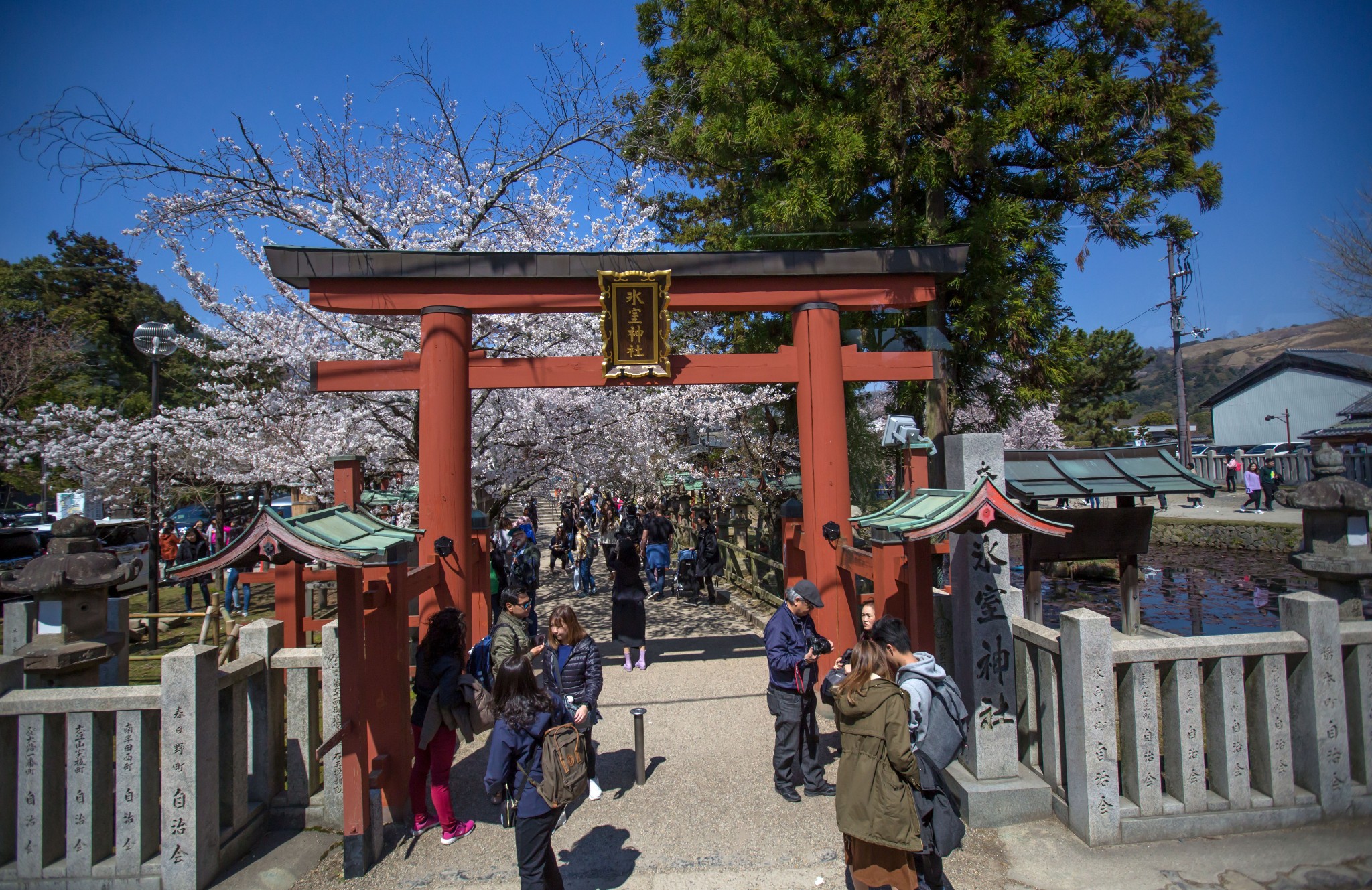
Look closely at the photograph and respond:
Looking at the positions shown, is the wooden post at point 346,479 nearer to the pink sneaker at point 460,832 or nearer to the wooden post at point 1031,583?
the pink sneaker at point 460,832

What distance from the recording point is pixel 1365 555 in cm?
521

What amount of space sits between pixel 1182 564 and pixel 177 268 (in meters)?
24.7

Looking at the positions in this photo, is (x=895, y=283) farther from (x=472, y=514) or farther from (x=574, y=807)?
(x=574, y=807)

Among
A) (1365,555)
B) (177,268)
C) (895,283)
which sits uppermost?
(177,268)

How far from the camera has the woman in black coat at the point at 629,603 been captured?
9031 mm

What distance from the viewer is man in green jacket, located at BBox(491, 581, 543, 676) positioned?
5477 mm

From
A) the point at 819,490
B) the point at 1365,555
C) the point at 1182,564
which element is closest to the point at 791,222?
the point at 819,490

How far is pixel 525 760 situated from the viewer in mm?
3734

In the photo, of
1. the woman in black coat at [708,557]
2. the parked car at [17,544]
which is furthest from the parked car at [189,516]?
the woman in black coat at [708,557]

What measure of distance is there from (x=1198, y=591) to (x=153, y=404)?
70.9 feet

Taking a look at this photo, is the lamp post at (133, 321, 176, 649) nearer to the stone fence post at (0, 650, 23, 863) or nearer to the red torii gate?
the red torii gate

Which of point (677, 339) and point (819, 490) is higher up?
point (677, 339)

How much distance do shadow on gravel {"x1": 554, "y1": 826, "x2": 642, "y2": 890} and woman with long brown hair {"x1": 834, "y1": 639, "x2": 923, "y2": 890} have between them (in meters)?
1.65

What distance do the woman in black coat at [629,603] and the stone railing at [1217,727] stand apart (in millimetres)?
5429
